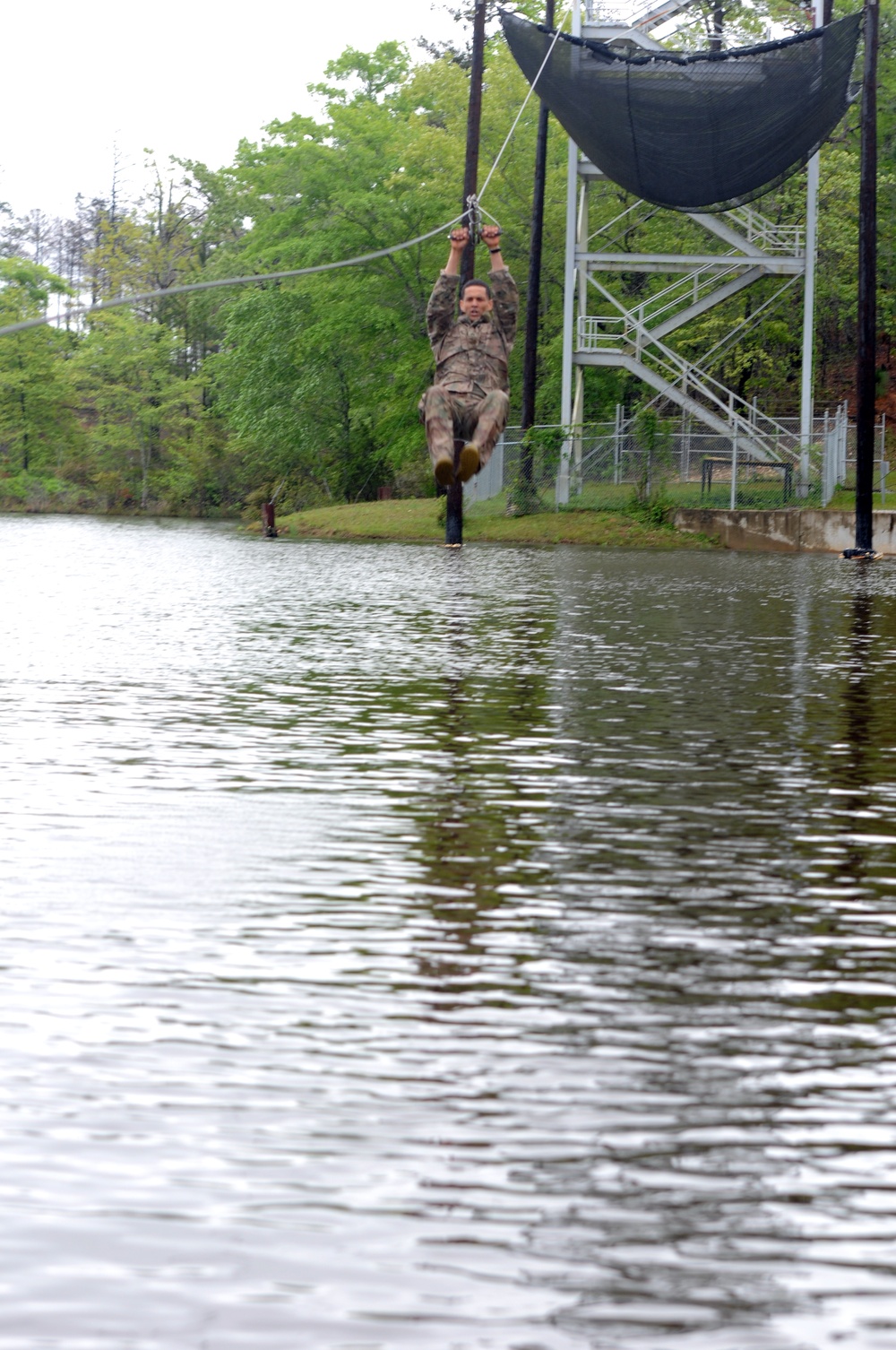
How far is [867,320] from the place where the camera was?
126 feet

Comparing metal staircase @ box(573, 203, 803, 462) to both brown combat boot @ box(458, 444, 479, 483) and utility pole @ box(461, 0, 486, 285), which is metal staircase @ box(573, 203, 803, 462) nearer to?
utility pole @ box(461, 0, 486, 285)

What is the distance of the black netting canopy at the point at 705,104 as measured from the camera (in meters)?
43.2

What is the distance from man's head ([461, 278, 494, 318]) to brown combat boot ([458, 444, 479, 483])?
1.57 meters

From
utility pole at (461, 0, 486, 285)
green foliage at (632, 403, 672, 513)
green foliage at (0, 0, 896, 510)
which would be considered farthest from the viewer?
green foliage at (0, 0, 896, 510)

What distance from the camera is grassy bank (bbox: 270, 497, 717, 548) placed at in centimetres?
4528

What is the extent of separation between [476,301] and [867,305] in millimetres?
16437

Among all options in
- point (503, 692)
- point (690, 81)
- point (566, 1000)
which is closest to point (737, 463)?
point (690, 81)

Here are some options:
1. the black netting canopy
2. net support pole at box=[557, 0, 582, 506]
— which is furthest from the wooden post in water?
the black netting canopy

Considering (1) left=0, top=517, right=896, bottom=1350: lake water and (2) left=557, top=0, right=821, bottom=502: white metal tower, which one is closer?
(1) left=0, top=517, right=896, bottom=1350: lake water

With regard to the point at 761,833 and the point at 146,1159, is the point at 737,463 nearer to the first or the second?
the point at 761,833

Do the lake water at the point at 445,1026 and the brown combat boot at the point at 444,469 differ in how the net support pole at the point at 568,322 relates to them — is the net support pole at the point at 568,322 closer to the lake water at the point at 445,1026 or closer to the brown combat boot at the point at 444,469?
the brown combat boot at the point at 444,469

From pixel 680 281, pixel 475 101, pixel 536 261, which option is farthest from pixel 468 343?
pixel 536 261

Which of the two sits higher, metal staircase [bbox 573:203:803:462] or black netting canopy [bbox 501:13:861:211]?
black netting canopy [bbox 501:13:861:211]

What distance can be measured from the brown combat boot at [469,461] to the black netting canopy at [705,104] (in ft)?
69.5
